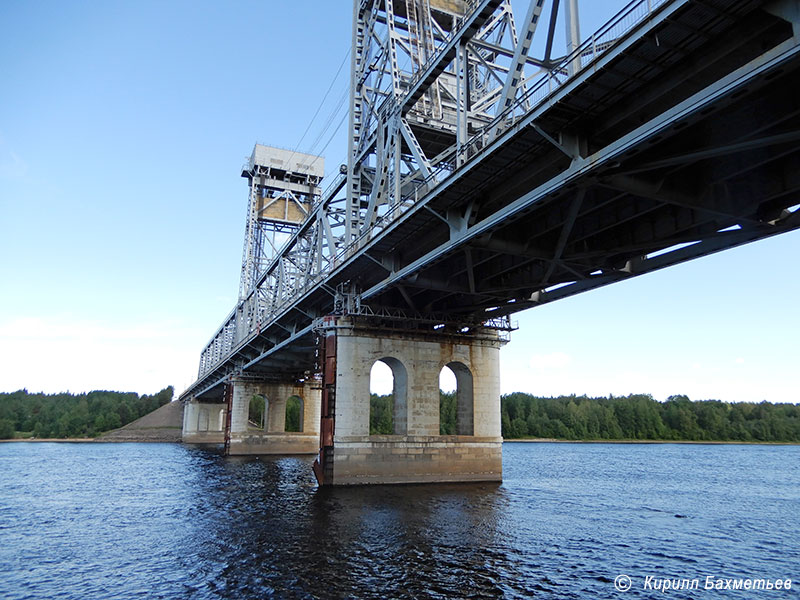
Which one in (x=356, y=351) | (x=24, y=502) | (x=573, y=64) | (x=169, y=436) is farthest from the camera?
(x=169, y=436)

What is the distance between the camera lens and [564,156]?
17672mm

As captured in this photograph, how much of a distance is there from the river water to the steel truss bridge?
10.7 meters

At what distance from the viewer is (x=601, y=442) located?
135 m

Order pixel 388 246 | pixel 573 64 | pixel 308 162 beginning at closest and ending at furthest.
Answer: pixel 573 64 → pixel 388 246 → pixel 308 162

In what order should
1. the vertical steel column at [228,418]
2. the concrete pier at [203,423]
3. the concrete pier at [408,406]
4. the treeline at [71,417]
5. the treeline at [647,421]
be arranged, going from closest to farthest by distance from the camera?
the concrete pier at [408,406] → the vertical steel column at [228,418] → the concrete pier at [203,423] → the treeline at [647,421] → the treeline at [71,417]

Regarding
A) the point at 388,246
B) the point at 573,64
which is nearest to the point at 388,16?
the point at 388,246

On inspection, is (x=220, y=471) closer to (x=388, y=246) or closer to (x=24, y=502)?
(x=24, y=502)

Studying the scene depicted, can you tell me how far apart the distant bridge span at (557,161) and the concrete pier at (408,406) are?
0.39 m

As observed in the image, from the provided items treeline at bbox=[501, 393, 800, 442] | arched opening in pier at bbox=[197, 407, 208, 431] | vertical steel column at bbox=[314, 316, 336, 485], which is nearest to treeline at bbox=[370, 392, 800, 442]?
treeline at bbox=[501, 393, 800, 442]

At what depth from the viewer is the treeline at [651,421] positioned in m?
132

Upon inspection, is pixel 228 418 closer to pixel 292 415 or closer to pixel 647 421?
pixel 292 415

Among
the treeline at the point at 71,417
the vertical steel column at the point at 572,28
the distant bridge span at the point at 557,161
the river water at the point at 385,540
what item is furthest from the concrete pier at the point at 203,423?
the vertical steel column at the point at 572,28

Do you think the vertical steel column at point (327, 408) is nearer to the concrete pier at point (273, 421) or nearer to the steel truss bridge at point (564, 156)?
the steel truss bridge at point (564, 156)

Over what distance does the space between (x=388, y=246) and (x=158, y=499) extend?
65.4ft
